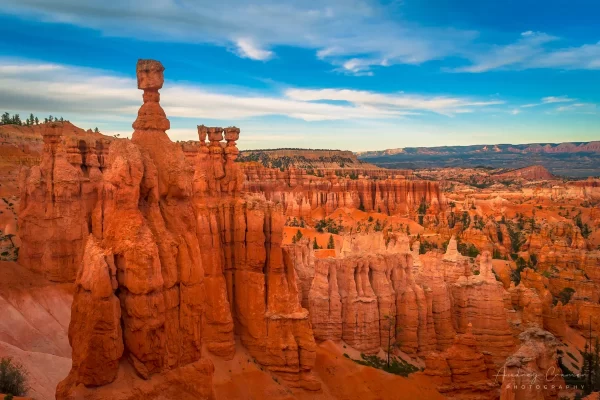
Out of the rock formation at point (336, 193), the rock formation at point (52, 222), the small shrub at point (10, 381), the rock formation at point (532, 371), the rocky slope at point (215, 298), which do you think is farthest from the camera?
the rock formation at point (336, 193)

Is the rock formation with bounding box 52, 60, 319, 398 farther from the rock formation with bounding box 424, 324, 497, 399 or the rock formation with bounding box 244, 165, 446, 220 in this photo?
the rock formation with bounding box 244, 165, 446, 220

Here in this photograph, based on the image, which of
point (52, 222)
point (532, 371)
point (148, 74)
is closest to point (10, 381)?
point (148, 74)

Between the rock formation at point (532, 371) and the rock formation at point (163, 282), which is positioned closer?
the rock formation at point (163, 282)

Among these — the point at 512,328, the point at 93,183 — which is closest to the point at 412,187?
the point at 512,328

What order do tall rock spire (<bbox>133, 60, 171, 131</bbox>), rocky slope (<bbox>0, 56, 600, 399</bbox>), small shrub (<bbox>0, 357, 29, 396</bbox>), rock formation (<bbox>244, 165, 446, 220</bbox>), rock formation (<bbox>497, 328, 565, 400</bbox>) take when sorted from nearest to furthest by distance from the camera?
1. rocky slope (<bbox>0, 56, 600, 399</bbox>)
2. tall rock spire (<bbox>133, 60, 171, 131</bbox>)
3. small shrub (<bbox>0, 357, 29, 396</bbox>)
4. rock formation (<bbox>497, 328, 565, 400</bbox>)
5. rock formation (<bbox>244, 165, 446, 220</bbox>)

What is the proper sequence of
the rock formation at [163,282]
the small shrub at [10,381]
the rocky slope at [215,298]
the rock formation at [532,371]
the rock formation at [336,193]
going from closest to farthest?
the rock formation at [163,282]
the rocky slope at [215,298]
the small shrub at [10,381]
the rock formation at [532,371]
the rock formation at [336,193]

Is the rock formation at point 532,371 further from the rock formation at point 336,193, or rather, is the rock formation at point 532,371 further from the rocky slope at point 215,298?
the rock formation at point 336,193

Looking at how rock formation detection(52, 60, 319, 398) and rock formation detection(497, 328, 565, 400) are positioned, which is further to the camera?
rock formation detection(497, 328, 565, 400)

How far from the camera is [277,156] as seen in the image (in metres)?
172

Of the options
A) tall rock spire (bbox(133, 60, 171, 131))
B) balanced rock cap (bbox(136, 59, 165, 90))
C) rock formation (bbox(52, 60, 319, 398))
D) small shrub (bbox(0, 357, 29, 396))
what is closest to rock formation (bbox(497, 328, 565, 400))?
rock formation (bbox(52, 60, 319, 398))

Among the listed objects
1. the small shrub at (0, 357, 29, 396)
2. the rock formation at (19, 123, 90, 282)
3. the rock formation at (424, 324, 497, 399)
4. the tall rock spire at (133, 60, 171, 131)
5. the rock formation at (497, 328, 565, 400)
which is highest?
the tall rock spire at (133, 60, 171, 131)

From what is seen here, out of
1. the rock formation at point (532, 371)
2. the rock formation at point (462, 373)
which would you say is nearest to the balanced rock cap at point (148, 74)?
the rock formation at point (532, 371)

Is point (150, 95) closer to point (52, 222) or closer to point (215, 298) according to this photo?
point (215, 298)

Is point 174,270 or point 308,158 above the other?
point 308,158
